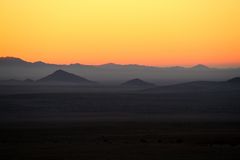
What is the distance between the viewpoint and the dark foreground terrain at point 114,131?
23250 mm

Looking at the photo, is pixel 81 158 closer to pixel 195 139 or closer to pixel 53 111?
pixel 195 139

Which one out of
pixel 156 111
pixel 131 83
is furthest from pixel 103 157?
pixel 131 83

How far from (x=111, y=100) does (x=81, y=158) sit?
185 feet

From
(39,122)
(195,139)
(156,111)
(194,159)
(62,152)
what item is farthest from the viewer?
(156,111)

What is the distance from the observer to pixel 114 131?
130ft

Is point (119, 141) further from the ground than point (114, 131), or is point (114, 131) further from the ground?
point (119, 141)

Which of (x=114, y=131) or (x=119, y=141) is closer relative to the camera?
(x=119, y=141)

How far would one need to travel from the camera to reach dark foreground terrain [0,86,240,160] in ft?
76.3

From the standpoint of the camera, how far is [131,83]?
17012 cm

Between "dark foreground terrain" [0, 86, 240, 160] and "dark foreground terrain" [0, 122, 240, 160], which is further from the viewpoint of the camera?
"dark foreground terrain" [0, 86, 240, 160]

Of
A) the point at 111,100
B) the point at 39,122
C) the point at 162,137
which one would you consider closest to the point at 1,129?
the point at 39,122

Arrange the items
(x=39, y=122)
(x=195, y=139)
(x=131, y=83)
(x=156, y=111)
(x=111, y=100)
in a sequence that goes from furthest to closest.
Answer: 1. (x=131, y=83)
2. (x=111, y=100)
3. (x=156, y=111)
4. (x=39, y=122)
5. (x=195, y=139)

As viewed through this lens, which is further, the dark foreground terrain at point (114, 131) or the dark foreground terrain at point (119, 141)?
the dark foreground terrain at point (114, 131)

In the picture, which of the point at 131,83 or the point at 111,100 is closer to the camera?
the point at 111,100
